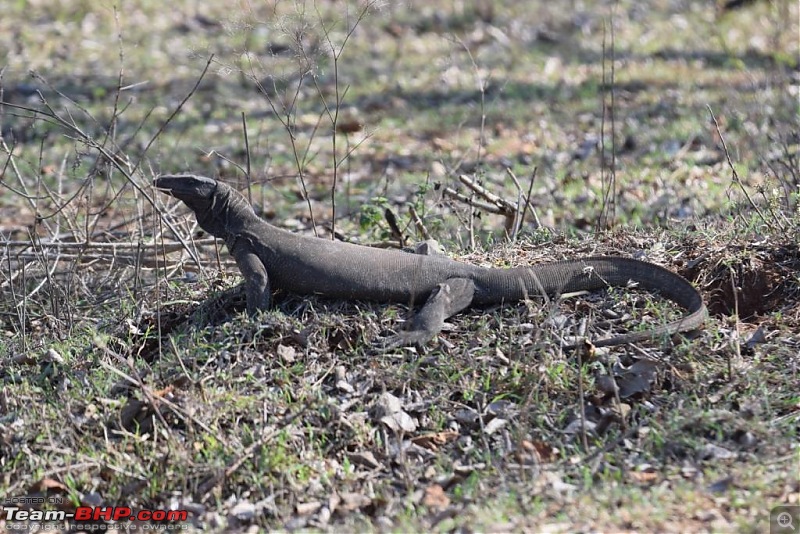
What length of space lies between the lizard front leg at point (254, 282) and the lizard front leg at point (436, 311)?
Result: 2.72 ft

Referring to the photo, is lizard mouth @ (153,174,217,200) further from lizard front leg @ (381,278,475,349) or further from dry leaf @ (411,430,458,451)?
dry leaf @ (411,430,458,451)

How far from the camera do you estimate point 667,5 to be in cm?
1762

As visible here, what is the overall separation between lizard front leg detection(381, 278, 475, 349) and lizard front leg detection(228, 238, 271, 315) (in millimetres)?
830

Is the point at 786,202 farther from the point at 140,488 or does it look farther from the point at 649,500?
the point at 140,488

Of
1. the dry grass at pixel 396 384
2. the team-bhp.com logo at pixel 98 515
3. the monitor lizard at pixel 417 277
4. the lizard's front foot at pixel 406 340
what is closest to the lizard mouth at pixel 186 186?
the dry grass at pixel 396 384

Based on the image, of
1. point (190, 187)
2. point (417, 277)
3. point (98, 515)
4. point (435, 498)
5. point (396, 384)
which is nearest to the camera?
point (435, 498)

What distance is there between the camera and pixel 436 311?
562cm

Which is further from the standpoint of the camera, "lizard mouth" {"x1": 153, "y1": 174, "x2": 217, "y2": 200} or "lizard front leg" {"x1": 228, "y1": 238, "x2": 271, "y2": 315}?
"lizard mouth" {"x1": 153, "y1": 174, "x2": 217, "y2": 200}

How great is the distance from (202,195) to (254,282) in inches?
29.9

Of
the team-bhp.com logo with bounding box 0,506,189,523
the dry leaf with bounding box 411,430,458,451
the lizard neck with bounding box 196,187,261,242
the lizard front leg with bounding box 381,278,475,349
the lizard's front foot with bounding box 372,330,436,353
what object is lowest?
the team-bhp.com logo with bounding box 0,506,189,523

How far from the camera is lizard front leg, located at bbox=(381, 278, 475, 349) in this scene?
18.1 feet

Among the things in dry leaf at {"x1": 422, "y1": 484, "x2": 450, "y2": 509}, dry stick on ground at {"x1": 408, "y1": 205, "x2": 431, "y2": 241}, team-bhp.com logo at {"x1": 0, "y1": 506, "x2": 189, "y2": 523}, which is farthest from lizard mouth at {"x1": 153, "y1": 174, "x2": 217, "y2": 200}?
dry leaf at {"x1": 422, "y1": 484, "x2": 450, "y2": 509}

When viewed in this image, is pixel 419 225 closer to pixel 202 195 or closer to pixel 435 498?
pixel 202 195

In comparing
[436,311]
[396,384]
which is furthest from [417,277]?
[396,384]
